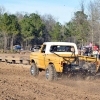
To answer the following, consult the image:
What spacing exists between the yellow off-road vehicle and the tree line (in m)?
24.5

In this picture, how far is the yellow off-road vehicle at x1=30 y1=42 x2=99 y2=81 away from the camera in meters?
14.1

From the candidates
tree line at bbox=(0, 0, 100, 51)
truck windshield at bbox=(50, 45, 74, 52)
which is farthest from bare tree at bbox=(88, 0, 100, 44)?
truck windshield at bbox=(50, 45, 74, 52)

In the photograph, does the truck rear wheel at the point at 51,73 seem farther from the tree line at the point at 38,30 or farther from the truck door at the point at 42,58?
the tree line at the point at 38,30

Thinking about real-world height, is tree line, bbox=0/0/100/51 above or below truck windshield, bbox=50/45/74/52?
above

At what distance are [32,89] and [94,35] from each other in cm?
3155

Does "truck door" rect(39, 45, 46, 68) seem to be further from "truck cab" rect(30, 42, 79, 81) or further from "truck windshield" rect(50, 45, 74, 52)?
"truck windshield" rect(50, 45, 74, 52)

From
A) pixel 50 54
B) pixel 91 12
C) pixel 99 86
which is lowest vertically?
pixel 99 86

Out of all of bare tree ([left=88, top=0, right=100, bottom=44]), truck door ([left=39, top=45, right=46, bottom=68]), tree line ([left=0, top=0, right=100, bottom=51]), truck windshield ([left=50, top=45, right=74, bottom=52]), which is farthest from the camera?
tree line ([left=0, top=0, right=100, bottom=51])

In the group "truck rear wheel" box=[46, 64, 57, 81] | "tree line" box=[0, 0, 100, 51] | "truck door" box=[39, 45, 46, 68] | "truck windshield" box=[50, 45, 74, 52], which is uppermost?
"tree line" box=[0, 0, 100, 51]

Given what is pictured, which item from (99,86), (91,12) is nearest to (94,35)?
(91,12)

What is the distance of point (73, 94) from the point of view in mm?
10289

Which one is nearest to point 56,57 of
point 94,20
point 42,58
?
point 42,58

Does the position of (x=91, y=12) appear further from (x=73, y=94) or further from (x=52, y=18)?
(x=52, y=18)

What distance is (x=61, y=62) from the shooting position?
13703mm
